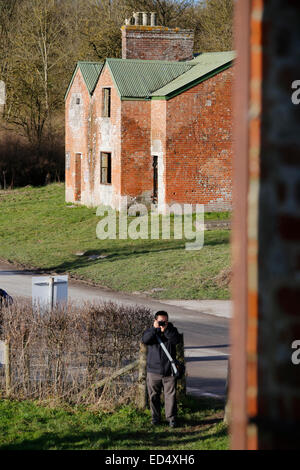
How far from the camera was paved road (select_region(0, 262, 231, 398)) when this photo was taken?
13047mm

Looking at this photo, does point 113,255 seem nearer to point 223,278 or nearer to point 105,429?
point 223,278

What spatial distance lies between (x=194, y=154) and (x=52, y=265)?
907 centimetres

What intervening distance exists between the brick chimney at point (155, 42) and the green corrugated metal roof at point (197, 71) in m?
1.77

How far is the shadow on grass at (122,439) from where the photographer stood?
944 centimetres

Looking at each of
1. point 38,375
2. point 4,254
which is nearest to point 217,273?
point 4,254

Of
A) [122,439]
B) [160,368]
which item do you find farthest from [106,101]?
[122,439]

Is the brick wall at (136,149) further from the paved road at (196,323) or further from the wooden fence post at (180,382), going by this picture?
the wooden fence post at (180,382)

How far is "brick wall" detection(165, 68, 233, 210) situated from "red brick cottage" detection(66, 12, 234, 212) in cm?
4

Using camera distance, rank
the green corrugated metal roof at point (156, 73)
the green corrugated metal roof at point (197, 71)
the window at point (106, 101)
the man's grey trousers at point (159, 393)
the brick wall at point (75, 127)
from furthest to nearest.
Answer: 1. the brick wall at point (75, 127)
2. the window at point (106, 101)
3. the green corrugated metal roof at point (156, 73)
4. the green corrugated metal roof at point (197, 71)
5. the man's grey trousers at point (159, 393)

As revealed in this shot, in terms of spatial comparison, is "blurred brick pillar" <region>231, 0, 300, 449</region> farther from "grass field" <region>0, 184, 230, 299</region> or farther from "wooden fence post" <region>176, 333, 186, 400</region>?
"grass field" <region>0, 184, 230, 299</region>

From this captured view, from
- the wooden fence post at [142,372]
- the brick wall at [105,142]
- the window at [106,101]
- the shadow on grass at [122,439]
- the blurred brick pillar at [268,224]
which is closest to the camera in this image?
the blurred brick pillar at [268,224]

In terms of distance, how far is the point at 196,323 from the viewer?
59.1ft

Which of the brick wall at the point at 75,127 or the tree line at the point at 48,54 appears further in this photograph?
the tree line at the point at 48,54

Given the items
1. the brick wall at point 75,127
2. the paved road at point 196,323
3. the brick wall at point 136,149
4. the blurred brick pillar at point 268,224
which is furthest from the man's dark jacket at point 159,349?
the brick wall at point 75,127
